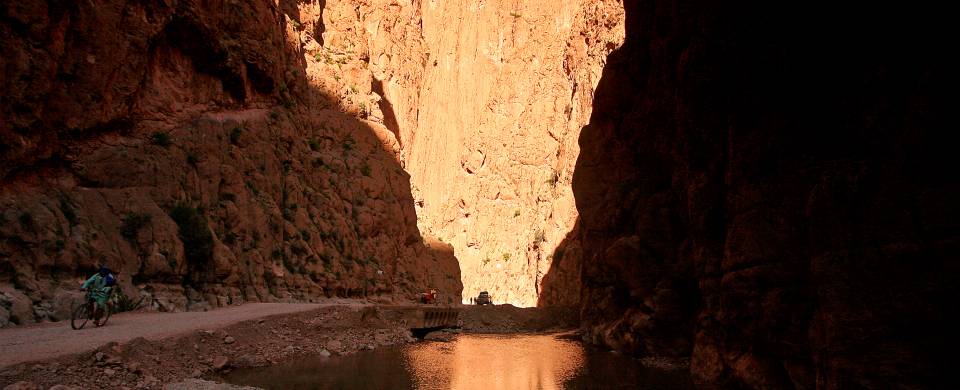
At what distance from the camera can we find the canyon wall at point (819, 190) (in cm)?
736

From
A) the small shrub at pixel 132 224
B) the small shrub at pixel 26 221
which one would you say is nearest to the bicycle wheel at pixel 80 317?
the small shrub at pixel 26 221

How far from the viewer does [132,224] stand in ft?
61.4

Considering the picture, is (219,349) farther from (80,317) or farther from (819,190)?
(819,190)

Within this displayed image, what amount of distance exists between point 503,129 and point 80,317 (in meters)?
67.3

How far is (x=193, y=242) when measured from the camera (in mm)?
20875

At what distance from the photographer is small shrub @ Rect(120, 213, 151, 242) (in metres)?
18.4

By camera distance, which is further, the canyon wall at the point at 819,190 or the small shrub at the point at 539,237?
the small shrub at the point at 539,237

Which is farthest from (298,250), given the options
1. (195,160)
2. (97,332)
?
(97,332)

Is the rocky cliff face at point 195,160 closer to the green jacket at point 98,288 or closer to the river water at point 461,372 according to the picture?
the green jacket at point 98,288

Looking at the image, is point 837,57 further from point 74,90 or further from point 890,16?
point 74,90

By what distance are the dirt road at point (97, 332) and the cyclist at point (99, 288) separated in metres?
0.46

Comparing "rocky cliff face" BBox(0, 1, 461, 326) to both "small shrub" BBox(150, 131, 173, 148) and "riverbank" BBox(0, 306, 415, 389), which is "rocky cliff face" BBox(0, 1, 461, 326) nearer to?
"small shrub" BBox(150, 131, 173, 148)

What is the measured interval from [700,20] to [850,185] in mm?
6447

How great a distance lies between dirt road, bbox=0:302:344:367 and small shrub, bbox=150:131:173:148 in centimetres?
697
